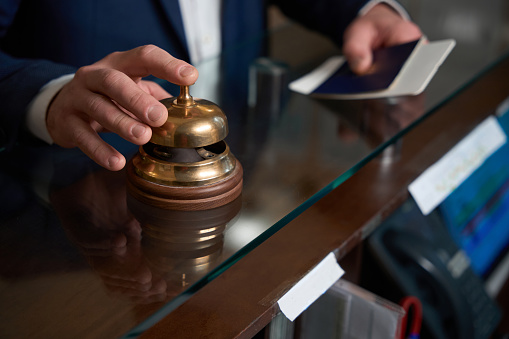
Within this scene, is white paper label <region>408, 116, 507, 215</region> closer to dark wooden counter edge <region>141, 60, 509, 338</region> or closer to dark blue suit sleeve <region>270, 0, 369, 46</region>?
dark wooden counter edge <region>141, 60, 509, 338</region>

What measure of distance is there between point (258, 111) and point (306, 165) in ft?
0.62

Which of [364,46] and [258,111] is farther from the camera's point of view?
[364,46]

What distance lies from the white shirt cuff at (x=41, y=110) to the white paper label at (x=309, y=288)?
35 cm

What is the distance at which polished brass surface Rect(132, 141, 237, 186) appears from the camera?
0.50 m

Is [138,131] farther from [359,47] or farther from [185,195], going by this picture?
[359,47]

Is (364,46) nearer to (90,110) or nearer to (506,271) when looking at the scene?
(90,110)

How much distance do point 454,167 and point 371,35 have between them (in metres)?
0.30

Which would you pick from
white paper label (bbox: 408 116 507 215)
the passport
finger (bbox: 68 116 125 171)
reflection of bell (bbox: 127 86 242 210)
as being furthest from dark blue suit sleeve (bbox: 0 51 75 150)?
white paper label (bbox: 408 116 507 215)

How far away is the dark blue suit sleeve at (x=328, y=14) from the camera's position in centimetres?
120

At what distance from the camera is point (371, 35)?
1013 mm

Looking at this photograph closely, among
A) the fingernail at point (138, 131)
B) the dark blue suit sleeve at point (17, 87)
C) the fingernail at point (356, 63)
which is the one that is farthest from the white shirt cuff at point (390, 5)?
the fingernail at point (138, 131)

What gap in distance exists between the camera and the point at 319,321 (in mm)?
714

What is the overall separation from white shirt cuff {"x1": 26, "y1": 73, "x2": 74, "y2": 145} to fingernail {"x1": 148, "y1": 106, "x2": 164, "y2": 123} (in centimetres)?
22

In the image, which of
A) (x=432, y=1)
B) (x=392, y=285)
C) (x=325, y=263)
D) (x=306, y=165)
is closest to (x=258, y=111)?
(x=306, y=165)
